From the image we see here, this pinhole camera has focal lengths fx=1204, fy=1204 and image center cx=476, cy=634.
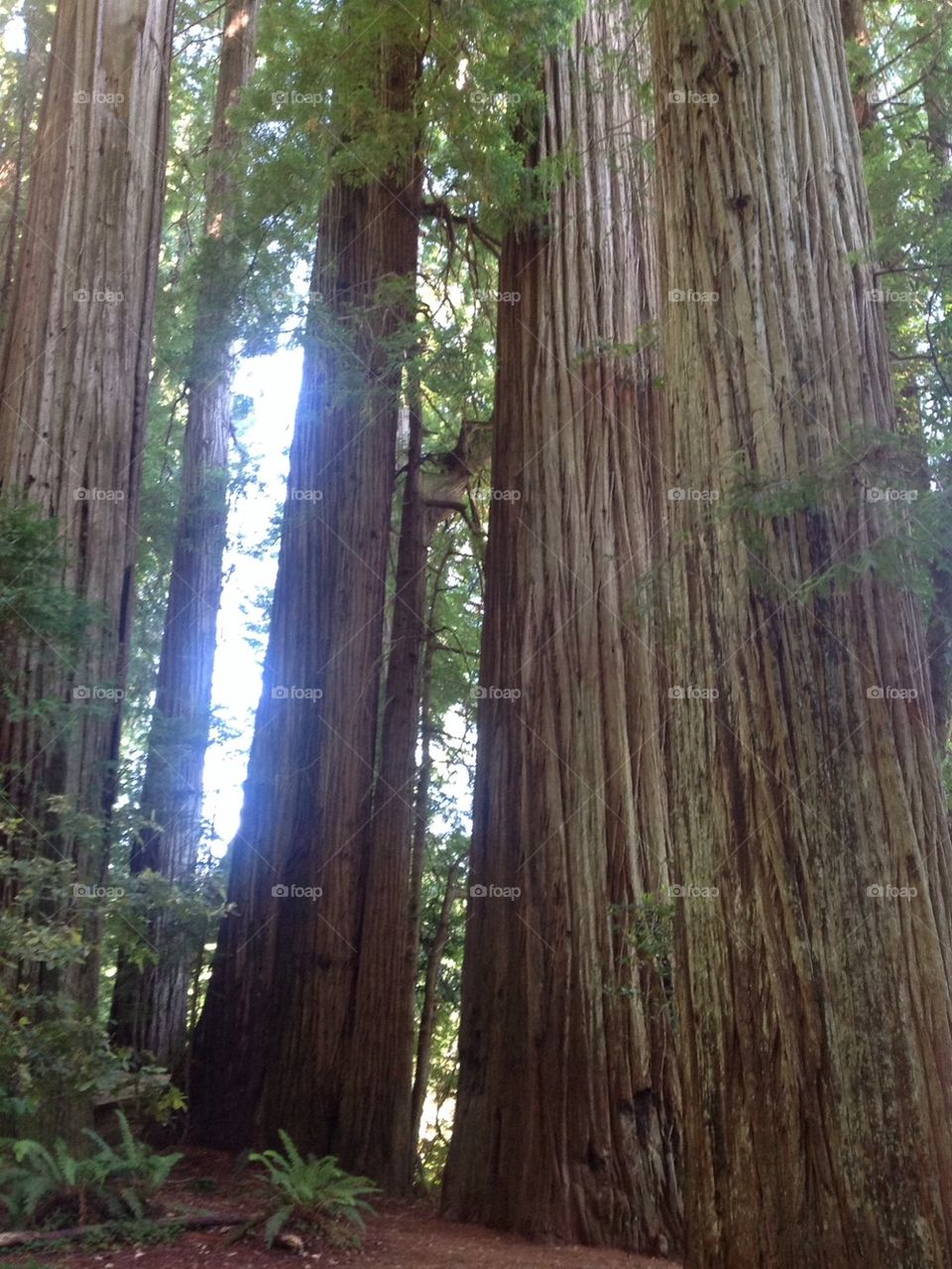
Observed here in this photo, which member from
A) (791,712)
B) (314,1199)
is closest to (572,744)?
(314,1199)

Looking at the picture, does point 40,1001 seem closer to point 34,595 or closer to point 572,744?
point 34,595

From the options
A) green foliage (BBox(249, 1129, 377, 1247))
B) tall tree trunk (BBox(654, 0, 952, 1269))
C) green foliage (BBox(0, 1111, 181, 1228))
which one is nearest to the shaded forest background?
tall tree trunk (BBox(654, 0, 952, 1269))

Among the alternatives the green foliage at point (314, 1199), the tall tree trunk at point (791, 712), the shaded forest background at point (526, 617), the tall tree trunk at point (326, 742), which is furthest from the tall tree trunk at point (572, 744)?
the tall tree trunk at point (791, 712)

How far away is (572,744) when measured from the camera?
25.8 feet

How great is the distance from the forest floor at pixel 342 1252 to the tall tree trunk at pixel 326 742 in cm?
103

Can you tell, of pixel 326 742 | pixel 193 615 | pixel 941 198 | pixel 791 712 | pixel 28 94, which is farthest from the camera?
pixel 193 615

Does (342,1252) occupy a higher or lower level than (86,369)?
lower

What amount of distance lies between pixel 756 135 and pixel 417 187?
6.84m

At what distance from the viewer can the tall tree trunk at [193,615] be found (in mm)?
10398

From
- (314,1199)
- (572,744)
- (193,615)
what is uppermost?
(193,615)

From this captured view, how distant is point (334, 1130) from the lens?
28.4 ft

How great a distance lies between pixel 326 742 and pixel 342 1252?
4.21 m

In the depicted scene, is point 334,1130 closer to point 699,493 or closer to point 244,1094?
point 244,1094

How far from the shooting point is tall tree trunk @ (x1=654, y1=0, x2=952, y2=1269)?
3562mm
